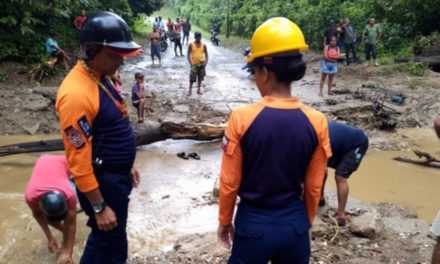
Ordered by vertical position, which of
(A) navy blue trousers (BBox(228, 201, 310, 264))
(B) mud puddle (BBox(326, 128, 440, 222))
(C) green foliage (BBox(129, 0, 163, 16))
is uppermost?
(C) green foliage (BBox(129, 0, 163, 16))

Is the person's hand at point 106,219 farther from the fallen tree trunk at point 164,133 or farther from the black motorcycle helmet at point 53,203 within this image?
the fallen tree trunk at point 164,133

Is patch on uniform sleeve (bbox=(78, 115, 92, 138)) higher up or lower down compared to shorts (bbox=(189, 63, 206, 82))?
higher up

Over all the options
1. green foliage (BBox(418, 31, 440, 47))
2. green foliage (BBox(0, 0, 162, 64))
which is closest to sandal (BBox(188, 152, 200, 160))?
green foliage (BBox(0, 0, 162, 64))

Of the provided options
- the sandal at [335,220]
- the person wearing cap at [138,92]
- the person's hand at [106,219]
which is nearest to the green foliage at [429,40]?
the person wearing cap at [138,92]

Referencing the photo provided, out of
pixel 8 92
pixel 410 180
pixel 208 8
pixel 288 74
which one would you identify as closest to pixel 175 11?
pixel 208 8

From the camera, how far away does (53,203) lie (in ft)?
10.3

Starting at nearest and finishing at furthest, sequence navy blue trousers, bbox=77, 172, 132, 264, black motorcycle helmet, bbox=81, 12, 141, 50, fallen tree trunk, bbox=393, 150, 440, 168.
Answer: black motorcycle helmet, bbox=81, 12, 141, 50
navy blue trousers, bbox=77, 172, 132, 264
fallen tree trunk, bbox=393, 150, 440, 168

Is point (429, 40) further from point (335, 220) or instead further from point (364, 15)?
point (335, 220)

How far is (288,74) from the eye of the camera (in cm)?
191

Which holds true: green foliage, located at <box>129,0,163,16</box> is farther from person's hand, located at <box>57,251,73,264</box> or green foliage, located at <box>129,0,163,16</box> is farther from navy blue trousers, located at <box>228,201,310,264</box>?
navy blue trousers, located at <box>228,201,310,264</box>

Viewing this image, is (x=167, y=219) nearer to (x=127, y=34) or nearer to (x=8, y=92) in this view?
(x=127, y=34)

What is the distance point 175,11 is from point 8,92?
50.1 m

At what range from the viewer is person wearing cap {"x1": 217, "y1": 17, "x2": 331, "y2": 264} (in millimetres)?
1855

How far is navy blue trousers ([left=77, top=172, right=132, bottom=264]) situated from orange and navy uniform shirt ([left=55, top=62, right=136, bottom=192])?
0.07 meters
